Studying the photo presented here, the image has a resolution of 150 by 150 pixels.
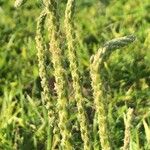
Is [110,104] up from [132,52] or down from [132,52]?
down

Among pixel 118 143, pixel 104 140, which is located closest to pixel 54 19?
pixel 104 140

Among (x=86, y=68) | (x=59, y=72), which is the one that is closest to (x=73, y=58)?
(x=59, y=72)

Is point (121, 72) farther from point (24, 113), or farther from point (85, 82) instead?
point (24, 113)

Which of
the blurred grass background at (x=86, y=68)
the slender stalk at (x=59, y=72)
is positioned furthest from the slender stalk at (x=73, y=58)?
the blurred grass background at (x=86, y=68)

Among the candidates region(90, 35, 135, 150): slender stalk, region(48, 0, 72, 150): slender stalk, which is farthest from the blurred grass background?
region(90, 35, 135, 150): slender stalk

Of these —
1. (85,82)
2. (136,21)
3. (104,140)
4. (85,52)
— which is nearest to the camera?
(104,140)

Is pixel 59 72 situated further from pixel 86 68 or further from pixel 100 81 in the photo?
pixel 86 68
